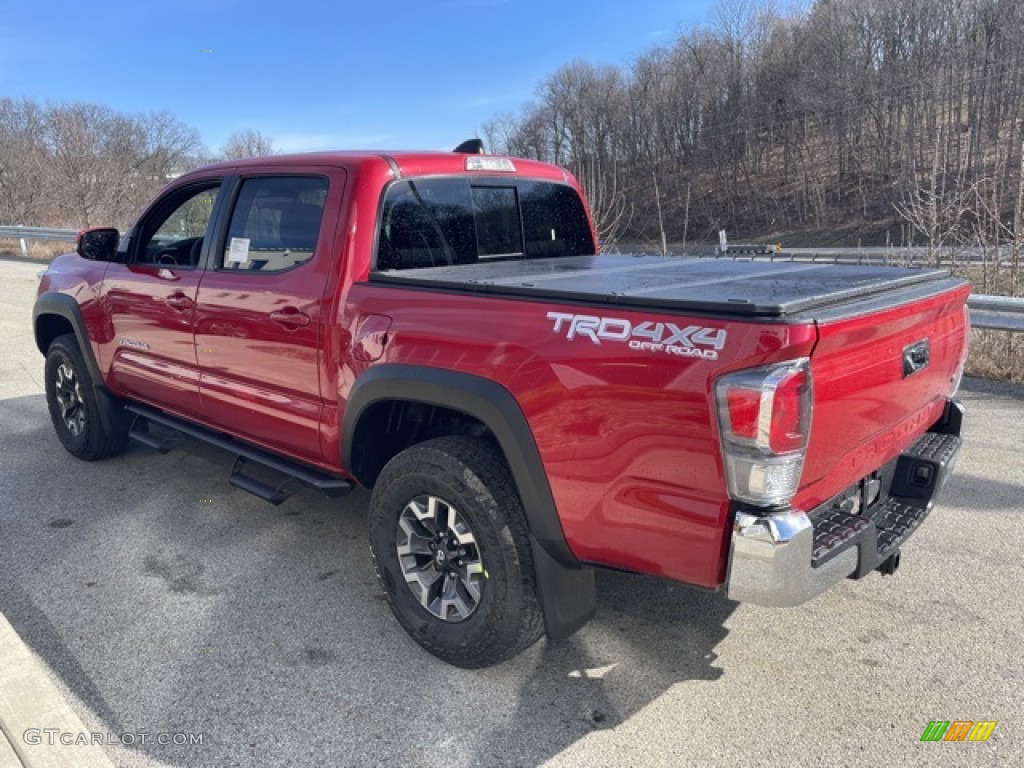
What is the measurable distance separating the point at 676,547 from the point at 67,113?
31.4 metres

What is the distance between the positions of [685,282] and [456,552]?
4.28ft

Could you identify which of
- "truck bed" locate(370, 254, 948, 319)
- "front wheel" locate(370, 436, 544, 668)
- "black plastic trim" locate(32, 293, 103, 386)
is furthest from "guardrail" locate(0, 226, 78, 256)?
"front wheel" locate(370, 436, 544, 668)

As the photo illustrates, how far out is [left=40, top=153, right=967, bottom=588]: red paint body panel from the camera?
7.08ft

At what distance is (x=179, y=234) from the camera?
434cm

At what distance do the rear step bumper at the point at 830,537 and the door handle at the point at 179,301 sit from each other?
3.04 metres

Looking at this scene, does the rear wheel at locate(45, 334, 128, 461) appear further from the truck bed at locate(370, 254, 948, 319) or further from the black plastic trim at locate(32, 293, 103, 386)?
the truck bed at locate(370, 254, 948, 319)

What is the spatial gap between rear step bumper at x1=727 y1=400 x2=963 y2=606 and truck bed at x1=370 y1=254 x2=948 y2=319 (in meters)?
0.60

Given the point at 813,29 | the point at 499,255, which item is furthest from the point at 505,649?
the point at 813,29

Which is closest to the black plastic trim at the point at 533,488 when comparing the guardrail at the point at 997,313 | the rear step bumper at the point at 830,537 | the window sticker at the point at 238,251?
the rear step bumper at the point at 830,537

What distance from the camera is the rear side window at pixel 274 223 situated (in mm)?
3385

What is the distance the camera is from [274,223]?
11.8 ft

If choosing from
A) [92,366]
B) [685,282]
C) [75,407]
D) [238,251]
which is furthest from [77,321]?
[685,282]

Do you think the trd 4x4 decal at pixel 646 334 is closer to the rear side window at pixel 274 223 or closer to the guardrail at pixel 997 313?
the rear side window at pixel 274 223

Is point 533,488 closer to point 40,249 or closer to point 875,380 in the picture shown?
point 875,380
